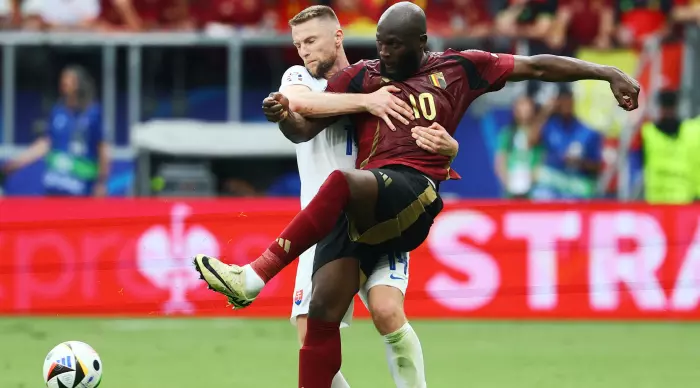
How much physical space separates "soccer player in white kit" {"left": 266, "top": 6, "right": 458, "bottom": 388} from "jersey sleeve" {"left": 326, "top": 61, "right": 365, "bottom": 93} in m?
0.15

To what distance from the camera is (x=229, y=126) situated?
16250mm

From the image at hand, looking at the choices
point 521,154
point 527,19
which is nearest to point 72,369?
point 521,154

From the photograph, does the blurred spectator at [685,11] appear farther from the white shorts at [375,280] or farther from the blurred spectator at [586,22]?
the white shorts at [375,280]

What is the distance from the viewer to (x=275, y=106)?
665 cm

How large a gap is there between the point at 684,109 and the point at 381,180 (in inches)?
415

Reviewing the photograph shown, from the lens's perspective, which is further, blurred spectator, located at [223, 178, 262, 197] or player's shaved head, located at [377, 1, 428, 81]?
blurred spectator, located at [223, 178, 262, 197]

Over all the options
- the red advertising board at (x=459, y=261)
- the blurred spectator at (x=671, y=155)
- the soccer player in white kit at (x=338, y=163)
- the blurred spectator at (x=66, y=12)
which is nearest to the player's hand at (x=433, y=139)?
the soccer player in white kit at (x=338, y=163)

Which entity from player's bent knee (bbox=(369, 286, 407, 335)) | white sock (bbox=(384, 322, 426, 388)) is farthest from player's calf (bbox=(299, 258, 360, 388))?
white sock (bbox=(384, 322, 426, 388))

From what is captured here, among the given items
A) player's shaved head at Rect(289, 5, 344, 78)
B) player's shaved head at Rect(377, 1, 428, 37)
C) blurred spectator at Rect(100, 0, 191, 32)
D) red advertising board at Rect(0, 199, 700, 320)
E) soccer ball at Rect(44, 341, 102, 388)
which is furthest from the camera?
blurred spectator at Rect(100, 0, 191, 32)

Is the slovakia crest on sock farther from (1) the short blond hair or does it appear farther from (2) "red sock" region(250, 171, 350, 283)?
(1) the short blond hair

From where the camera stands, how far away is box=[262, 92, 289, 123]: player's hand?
6.65m

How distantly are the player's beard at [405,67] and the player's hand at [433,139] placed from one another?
342 mm

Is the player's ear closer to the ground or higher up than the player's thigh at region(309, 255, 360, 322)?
higher up

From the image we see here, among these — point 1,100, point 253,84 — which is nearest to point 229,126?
point 253,84
